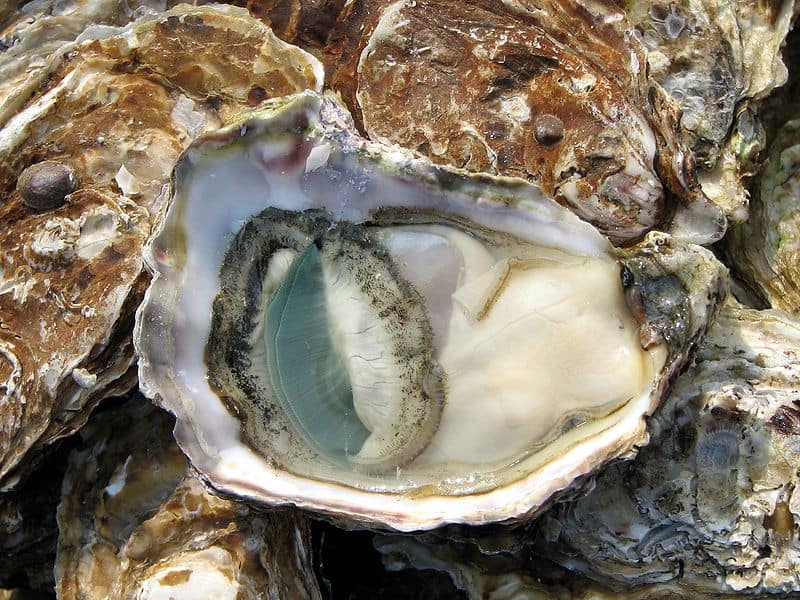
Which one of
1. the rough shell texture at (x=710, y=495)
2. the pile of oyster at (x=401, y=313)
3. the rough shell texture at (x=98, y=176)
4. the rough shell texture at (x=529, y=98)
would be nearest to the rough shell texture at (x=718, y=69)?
the pile of oyster at (x=401, y=313)

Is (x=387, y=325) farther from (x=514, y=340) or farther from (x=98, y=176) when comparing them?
(x=98, y=176)

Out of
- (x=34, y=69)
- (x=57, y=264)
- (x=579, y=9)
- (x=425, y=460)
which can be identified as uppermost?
(x=579, y=9)

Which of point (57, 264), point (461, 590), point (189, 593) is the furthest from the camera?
Result: point (461, 590)

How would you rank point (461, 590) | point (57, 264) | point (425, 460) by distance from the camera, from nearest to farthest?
1. point (425, 460)
2. point (57, 264)
3. point (461, 590)

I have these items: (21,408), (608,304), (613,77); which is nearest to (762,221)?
(613,77)

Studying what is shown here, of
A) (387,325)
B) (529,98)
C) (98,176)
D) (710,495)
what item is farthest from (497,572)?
(98,176)

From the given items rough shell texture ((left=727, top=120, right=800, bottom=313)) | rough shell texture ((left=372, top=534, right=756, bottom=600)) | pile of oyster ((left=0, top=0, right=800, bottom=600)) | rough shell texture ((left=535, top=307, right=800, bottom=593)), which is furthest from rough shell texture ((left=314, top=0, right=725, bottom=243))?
rough shell texture ((left=372, top=534, right=756, bottom=600))

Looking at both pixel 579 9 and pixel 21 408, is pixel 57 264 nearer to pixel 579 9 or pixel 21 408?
pixel 21 408

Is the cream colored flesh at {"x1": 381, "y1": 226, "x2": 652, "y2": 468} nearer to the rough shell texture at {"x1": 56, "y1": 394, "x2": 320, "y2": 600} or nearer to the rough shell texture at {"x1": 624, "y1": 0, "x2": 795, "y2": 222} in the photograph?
the rough shell texture at {"x1": 56, "y1": 394, "x2": 320, "y2": 600}
